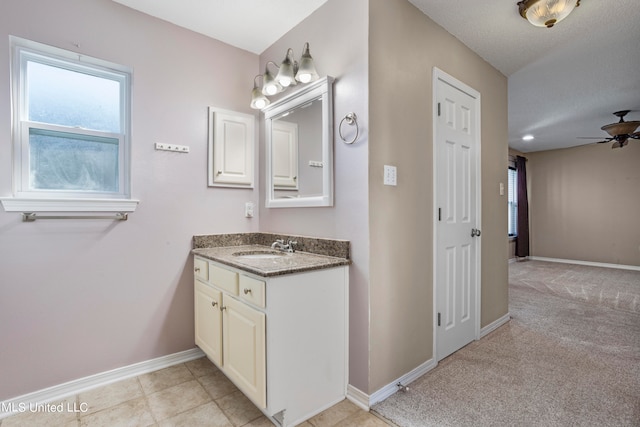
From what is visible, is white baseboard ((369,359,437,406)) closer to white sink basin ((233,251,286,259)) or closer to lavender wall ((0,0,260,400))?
white sink basin ((233,251,286,259))

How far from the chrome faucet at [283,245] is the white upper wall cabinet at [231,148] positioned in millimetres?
616

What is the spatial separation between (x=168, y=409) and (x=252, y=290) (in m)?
0.85

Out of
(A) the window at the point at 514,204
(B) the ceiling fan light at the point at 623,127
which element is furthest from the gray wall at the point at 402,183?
(A) the window at the point at 514,204

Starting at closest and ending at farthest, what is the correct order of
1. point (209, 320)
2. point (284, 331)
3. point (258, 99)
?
point (284, 331), point (209, 320), point (258, 99)

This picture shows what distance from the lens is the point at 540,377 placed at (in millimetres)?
1961

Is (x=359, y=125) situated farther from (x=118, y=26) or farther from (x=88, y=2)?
(x=88, y=2)

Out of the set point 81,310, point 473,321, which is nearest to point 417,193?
point 473,321

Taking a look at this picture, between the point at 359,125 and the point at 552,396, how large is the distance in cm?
191

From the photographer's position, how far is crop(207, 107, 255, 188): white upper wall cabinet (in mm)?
2361

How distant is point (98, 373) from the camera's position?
6.32 ft

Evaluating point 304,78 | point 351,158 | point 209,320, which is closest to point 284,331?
point 209,320

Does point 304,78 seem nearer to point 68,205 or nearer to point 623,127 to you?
point 68,205

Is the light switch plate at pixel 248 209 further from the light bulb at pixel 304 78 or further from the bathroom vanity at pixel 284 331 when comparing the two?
the light bulb at pixel 304 78

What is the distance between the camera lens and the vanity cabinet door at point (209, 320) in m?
1.88
